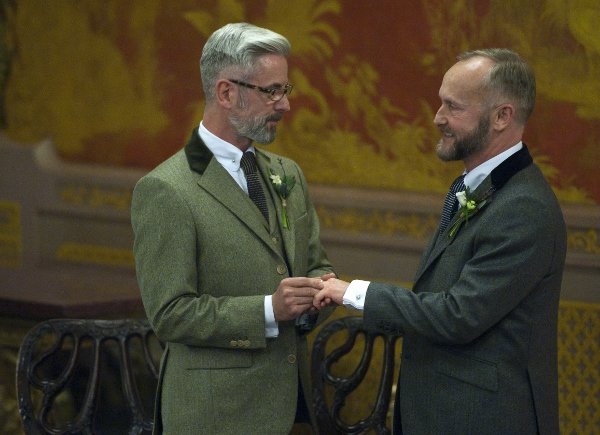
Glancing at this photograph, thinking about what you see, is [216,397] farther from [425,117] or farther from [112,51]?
[112,51]

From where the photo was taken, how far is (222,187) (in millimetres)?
3002

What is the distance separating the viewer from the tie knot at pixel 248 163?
10.2ft

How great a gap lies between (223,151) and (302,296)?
595 millimetres

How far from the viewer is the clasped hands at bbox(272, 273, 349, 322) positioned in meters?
2.85

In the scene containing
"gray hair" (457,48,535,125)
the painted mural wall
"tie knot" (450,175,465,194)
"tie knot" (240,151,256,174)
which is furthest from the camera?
the painted mural wall

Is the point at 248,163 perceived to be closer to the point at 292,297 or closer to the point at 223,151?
the point at 223,151

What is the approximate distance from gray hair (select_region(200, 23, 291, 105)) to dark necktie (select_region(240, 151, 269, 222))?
244 millimetres

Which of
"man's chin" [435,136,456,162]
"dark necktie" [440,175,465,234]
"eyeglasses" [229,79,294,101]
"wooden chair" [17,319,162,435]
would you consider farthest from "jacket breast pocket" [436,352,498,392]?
"wooden chair" [17,319,162,435]

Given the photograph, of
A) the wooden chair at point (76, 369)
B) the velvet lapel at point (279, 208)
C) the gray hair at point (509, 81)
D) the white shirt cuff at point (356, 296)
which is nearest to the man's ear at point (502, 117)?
the gray hair at point (509, 81)

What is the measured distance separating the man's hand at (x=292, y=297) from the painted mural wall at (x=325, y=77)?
205 centimetres

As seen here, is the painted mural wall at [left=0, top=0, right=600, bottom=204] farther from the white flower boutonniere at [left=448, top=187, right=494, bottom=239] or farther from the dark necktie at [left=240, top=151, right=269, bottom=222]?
Answer: the dark necktie at [left=240, top=151, right=269, bottom=222]

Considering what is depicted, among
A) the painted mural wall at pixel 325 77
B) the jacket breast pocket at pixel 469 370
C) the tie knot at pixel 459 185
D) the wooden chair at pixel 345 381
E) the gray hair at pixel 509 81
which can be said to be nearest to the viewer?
the jacket breast pocket at pixel 469 370

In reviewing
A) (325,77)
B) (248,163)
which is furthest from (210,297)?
(325,77)

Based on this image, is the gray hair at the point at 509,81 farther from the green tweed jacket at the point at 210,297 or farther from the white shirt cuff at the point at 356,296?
the green tweed jacket at the point at 210,297
